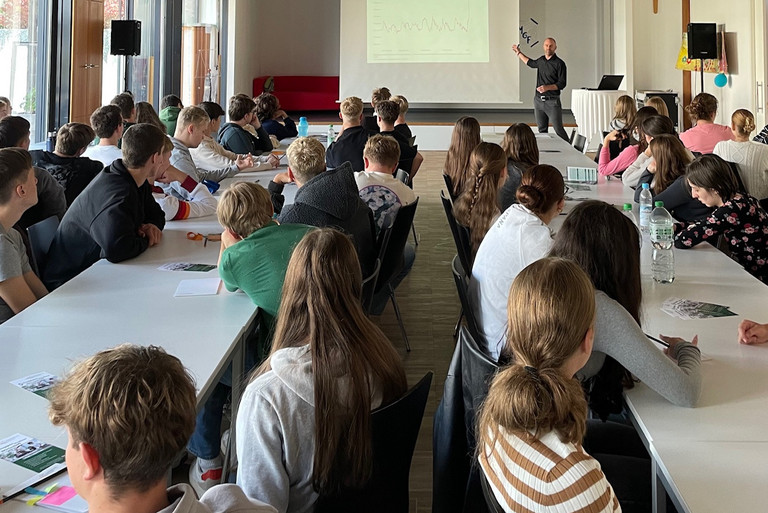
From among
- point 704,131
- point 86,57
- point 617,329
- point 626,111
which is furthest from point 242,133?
point 617,329

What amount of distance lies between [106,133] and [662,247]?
3976 millimetres

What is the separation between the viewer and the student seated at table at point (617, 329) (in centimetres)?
217

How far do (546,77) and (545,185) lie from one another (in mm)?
9628

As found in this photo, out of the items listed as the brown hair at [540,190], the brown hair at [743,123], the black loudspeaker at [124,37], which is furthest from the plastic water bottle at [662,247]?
the black loudspeaker at [124,37]

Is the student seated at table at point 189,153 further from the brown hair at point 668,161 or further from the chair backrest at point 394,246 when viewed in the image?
the brown hair at point 668,161

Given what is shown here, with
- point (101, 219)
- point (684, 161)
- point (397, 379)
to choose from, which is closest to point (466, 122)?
point (684, 161)

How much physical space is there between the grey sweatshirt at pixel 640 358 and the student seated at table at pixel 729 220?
1703 mm

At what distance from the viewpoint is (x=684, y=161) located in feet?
16.0

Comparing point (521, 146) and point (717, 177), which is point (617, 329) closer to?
point (717, 177)

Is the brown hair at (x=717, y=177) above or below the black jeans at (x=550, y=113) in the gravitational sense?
below

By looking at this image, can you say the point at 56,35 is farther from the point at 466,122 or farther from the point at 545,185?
the point at 545,185

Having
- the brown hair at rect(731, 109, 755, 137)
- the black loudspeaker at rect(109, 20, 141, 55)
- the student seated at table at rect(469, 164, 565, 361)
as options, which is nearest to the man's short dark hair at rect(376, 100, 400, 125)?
the brown hair at rect(731, 109, 755, 137)

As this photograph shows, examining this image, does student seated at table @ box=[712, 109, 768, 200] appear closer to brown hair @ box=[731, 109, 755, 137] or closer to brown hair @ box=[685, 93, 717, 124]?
brown hair @ box=[731, 109, 755, 137]

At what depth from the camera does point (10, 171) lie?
128 inches
